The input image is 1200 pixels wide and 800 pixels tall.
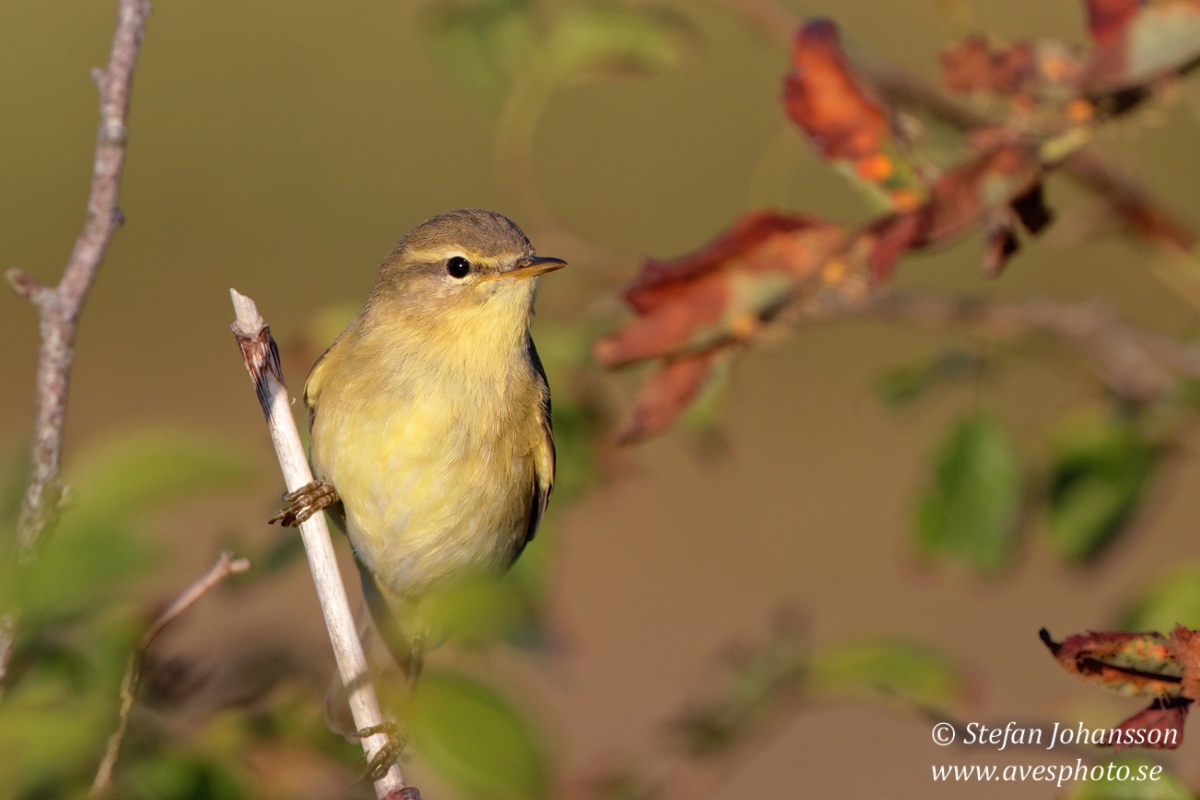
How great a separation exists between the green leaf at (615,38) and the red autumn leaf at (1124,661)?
1393 millimetres

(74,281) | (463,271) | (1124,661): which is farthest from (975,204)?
(463,271)

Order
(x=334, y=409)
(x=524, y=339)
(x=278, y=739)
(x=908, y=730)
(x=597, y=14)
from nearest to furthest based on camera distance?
(x=278, y=739), (x=597, y=14), (x=334, y=409), (x=524, y=339), (x=908, y=730)

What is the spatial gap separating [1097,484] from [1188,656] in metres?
1.08

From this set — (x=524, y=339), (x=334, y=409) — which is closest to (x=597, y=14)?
(x=524, y=339)

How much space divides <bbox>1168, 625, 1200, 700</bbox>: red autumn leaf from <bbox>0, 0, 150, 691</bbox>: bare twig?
117cm

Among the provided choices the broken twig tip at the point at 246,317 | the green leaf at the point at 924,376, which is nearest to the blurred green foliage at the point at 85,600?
the broken twig tip at the point at 246,317

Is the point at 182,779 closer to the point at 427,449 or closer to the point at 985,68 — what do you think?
the point at 427,449

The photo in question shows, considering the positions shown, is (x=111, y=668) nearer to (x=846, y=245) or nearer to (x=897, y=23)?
(x=846, y=245)

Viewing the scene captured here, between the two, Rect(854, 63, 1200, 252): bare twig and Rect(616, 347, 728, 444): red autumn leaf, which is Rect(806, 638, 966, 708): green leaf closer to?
Rect(616, 347, 728, 444): red autumn leaf

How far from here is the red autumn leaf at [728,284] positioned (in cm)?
148

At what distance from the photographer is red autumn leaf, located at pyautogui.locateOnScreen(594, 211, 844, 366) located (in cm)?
148

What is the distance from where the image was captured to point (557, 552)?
2.00m

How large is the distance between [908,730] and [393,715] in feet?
18.1

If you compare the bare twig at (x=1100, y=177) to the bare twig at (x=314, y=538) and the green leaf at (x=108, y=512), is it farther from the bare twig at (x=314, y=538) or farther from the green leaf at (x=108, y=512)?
the green leaf at (x=108, y=512)
